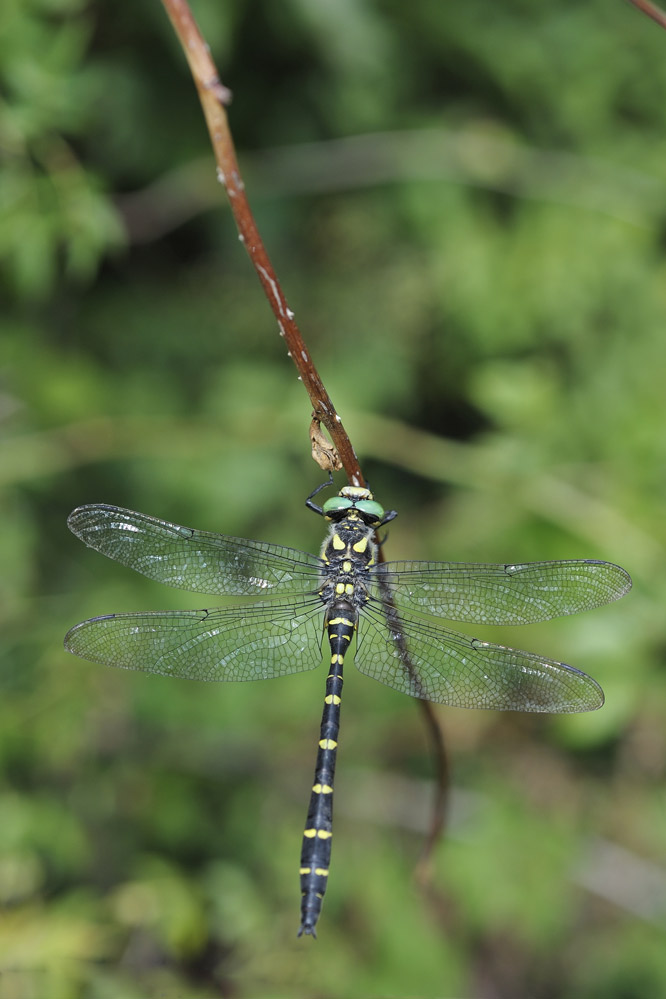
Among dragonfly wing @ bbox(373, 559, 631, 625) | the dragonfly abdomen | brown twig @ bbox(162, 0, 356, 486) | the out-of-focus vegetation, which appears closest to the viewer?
brown twig @ bbox(162, 0, 356, 486)

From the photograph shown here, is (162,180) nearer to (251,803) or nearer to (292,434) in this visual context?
(292,434)

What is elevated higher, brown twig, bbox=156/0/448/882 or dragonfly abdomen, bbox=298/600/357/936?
brown twig, bbox=156/0/448/882

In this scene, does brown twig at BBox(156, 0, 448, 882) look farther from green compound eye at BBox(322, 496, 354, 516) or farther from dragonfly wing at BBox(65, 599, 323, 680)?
dragonfly wing at BBox(65, 599, 323, 680)

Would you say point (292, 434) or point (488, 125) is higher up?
point (488, 125)

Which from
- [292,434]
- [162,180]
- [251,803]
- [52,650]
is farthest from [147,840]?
[162,180]

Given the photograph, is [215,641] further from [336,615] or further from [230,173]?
[230,173]

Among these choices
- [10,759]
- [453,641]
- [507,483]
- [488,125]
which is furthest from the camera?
[488,125]

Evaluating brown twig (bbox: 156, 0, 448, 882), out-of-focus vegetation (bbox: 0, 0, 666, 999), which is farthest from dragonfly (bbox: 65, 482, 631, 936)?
out-of-focus vegetation (bbox: 0, 0, 666, 999)
